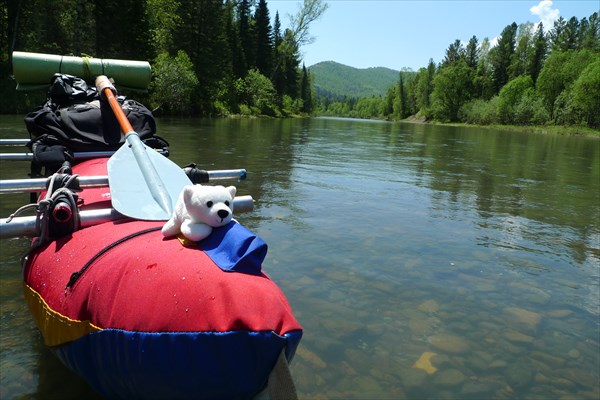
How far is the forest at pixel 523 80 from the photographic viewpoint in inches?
2400

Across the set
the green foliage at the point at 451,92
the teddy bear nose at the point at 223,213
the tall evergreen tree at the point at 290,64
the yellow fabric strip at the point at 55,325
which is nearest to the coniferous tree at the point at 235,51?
the tall evergreen tree at the point at 290,64

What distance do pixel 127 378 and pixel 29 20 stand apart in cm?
3839

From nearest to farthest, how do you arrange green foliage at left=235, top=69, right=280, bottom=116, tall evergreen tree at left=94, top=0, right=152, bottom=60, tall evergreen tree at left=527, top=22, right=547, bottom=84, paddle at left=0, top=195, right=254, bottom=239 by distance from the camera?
1. paddle at left=0, top=195, right=254, bottom=239
2. tall evergreen tree at left=94, top=0, right=152, bottom=60
3. green foliage at left=235, top=69, right=280, bottom=116
4. tall evergreen tree at left=527, top=22, right=547, bottom=84

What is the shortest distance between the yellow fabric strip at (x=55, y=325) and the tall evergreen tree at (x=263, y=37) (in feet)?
221

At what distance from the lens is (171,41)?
4528 centimetres

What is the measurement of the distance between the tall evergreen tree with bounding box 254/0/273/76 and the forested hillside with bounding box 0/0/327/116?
0.51 ft

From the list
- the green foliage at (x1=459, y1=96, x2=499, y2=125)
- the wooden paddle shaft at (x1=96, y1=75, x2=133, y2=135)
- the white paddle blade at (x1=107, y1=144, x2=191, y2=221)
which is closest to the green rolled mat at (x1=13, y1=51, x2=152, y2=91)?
the wooden paddle shaft at (x1=96, y1=75, x2=133, y2=135)

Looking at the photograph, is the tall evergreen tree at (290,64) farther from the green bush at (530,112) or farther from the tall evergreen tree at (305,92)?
the green bush at (530,112)

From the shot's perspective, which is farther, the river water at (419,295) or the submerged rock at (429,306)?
the submerged rock at (429,306)

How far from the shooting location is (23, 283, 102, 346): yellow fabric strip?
1896 millimetres

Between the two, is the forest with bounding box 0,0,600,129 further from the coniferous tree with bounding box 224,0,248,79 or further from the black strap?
the black strap

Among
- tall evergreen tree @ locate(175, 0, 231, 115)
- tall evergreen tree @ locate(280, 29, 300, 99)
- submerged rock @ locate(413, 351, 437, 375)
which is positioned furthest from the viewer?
tall evergreen tree @ locate(280, 29, 300, 99)

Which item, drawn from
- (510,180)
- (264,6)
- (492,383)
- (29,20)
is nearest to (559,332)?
(492,383)

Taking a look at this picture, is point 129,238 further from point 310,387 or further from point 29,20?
point 29,20
